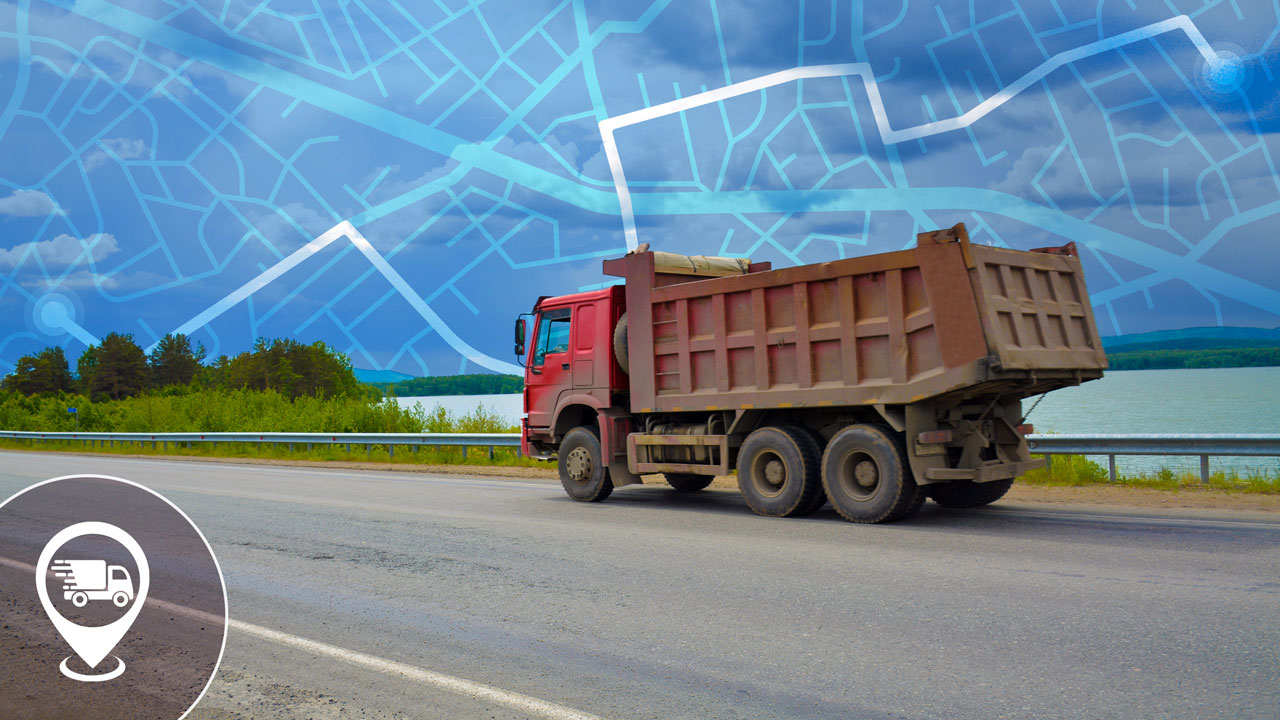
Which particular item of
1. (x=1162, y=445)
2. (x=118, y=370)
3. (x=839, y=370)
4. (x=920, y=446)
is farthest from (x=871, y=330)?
(x=118, y=370)

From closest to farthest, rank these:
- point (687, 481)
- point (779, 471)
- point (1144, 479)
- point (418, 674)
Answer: point (418, 674)
point (779, 471)
point (1144, 479)
point (687, 481)

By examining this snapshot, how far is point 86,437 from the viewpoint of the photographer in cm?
3731

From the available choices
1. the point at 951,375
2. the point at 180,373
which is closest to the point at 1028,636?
the point at 951,375

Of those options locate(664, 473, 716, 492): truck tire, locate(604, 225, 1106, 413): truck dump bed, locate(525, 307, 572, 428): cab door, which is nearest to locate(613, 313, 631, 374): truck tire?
locate(604, 225, 1106, 413): truck dump bed

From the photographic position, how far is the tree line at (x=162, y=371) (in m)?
105

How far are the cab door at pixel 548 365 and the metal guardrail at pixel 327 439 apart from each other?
18.8 ft

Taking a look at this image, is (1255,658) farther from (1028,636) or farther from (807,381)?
(807,381)

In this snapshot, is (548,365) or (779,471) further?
(548,365)

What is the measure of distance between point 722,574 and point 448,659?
2806 mm

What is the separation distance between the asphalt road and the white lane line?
4 centimetres

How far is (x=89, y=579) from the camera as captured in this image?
268cm

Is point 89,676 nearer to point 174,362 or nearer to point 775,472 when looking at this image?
point 775,472

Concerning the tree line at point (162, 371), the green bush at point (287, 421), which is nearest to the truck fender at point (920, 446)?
the green bush at point (287, 421)

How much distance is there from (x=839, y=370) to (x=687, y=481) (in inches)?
172
